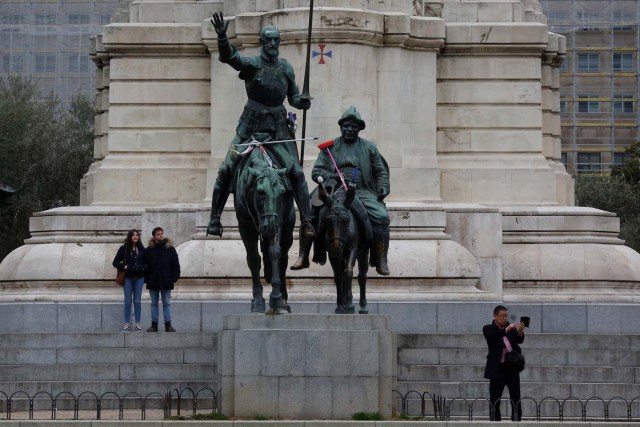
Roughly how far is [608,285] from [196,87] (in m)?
8.95

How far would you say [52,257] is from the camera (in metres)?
38.8

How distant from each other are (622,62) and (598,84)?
4.49ft

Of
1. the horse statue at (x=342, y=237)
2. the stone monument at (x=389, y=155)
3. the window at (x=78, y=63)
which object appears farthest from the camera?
the window at (x=78, y=63)

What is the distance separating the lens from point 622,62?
243 feet

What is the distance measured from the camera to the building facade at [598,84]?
230 feet

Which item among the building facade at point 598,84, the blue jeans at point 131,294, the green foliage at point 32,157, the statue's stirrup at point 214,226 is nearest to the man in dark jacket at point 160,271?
the blue jeans at point 131,294

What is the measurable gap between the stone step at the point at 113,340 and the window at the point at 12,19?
34.5m

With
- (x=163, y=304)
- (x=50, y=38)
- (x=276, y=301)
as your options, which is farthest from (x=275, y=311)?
(x=50, y=38)

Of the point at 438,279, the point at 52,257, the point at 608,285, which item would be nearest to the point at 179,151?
the point at 52,257

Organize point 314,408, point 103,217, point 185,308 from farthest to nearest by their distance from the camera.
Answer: point 103,217, point 185,308, point 314,408

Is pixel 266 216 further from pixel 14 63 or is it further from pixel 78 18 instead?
pixel 78 18

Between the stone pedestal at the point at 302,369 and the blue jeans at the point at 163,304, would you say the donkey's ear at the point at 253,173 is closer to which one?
the stone pedestal at the point at 302,369

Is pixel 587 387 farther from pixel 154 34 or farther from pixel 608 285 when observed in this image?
pixel 154 34

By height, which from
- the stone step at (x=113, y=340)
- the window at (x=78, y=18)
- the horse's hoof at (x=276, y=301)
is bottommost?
the stone step at (x=113, y=340)
